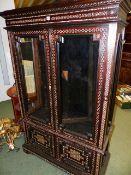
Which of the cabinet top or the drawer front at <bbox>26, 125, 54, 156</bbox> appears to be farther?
the drawer front at <bbox>26, 125, 54, 156</bbox>

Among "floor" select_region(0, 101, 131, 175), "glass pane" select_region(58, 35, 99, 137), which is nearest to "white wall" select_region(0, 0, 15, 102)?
"floor" select_region(0, 101, 131, 175)

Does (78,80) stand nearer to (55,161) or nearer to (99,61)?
(99,61)

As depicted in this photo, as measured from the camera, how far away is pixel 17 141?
264 cm

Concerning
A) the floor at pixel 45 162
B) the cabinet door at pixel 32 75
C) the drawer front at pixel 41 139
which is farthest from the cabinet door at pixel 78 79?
the floor at pixel 45 162

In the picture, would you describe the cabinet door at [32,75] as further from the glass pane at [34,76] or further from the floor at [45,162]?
the floor at [45,162]

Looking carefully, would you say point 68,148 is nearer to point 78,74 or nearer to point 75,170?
point 75,170

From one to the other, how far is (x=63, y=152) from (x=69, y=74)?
0.95 meters

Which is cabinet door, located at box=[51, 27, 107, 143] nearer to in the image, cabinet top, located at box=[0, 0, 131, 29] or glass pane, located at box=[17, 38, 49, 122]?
cabinet top, located at box=[0, 0, 131, 29]

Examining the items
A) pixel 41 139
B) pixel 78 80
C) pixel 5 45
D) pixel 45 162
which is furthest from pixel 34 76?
pixel 5 45

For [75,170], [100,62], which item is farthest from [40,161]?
[100,62]

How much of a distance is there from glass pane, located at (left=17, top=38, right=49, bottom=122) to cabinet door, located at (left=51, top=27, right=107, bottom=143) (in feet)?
1.04

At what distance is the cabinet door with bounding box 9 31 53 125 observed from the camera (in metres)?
1.81

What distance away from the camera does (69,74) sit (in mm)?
1955

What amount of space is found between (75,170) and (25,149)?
0.82m
